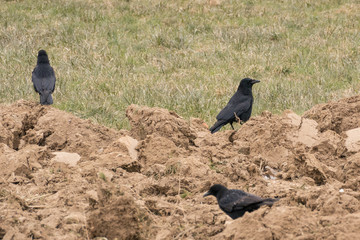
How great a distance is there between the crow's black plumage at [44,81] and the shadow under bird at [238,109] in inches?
95.8

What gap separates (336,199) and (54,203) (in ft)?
7.60

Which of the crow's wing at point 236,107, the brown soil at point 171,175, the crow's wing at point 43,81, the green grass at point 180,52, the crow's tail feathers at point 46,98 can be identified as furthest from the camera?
the green grass at point 180,52

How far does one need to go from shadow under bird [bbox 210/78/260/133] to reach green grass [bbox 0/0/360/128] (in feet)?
1.70

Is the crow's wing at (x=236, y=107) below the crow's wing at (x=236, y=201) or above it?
below

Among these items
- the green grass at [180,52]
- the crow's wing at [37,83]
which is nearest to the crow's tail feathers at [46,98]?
the crow's wing at [37,83]

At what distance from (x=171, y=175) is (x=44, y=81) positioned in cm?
413

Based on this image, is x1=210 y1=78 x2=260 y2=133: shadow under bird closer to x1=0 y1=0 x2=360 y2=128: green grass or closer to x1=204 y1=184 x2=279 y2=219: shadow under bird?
x1=0 y1=0 x2=360 y2=128: green grass

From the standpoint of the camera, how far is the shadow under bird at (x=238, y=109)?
341 inches

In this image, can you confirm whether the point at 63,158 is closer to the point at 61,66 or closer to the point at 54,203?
the point at 54,203

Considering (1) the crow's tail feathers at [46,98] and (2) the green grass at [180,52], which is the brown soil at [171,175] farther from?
(2) the green grass at [180,52]

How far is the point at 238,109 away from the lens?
29.0 ft

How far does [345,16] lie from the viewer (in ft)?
51.5

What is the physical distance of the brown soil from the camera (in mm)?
A: 4645

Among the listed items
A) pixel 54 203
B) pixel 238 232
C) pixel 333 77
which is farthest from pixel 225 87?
pixel 238 232
